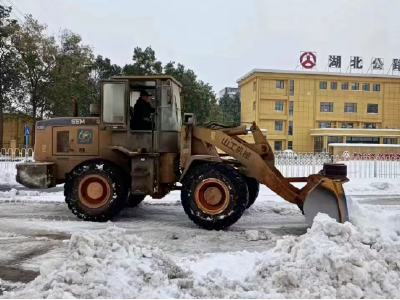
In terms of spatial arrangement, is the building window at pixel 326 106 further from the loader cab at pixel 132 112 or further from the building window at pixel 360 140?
the loader cab at pixel 132 112

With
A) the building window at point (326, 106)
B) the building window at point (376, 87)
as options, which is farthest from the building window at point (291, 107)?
the building window at point (376, 87)

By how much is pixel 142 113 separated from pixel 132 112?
7.5 inches

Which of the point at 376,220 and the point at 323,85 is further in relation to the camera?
the point at 323,85

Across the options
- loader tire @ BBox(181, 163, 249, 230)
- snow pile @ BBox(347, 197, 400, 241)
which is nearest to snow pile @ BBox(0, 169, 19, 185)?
loader tire @ BBox(181, 163, 249, 230)

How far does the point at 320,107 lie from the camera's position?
174 feet

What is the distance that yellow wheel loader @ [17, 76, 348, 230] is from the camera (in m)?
7.54

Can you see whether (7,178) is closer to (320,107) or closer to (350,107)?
(320,107)

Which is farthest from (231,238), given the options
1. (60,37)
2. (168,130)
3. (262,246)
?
(60,37)

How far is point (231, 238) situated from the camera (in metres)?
7.00

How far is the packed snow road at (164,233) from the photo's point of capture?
17.3 feet

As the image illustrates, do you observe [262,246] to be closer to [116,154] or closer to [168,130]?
Result: [168,130]

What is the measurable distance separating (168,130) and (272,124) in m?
44.0

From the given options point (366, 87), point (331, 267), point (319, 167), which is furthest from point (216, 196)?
point (366, 87)

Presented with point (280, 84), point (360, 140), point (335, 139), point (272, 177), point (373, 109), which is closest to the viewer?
point (272, 177)
